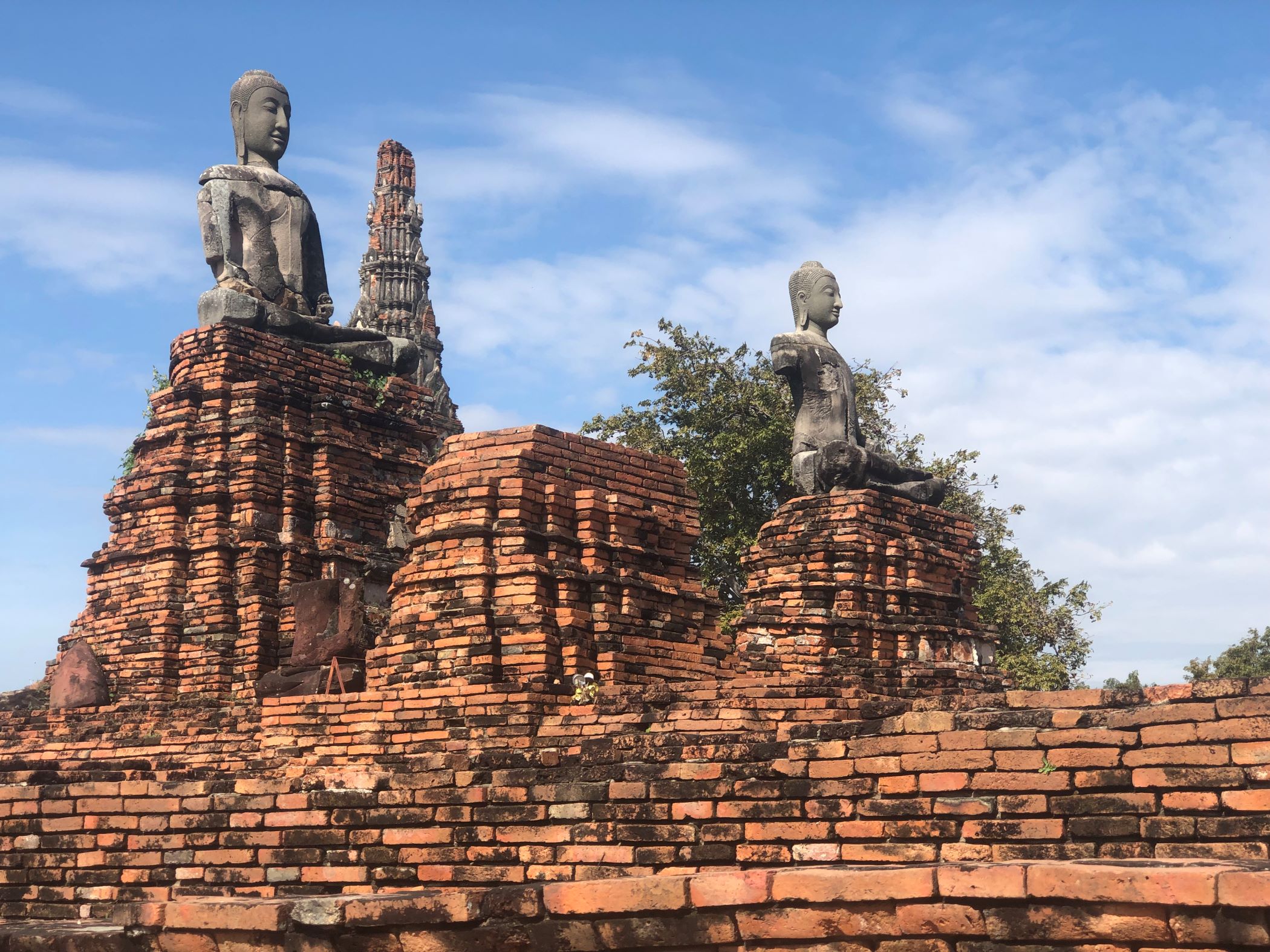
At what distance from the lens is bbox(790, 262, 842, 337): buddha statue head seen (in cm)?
1688

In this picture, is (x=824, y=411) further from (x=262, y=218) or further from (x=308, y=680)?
(x=308, y=680)

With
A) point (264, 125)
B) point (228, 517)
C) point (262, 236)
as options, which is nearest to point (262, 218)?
point (262, 236)

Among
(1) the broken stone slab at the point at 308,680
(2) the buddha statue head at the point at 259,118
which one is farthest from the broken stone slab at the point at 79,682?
(2) the buddha statue head at the point at 259,118

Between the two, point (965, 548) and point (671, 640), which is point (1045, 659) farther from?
point (671, 640)

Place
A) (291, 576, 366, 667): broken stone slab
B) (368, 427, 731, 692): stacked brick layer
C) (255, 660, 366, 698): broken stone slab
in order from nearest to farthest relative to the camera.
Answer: (368, 427, 731, 692): stacked brick layer, (255, 660, 366, 698): broken stone slab, (291, 576, 366, 667): broken stone slab

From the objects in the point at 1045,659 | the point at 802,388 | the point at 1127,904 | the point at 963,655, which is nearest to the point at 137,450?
the point at 802,388

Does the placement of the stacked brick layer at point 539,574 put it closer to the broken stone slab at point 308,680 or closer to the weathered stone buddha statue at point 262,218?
the broken stone slab at point 308,680

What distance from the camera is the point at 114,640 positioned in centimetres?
1393

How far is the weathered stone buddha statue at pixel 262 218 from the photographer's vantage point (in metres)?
15.3

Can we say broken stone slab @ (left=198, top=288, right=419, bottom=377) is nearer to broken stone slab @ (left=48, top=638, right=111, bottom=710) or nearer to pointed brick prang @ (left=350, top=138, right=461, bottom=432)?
broken stone slab @ (left=48, top=638, right=111, bottom=710)

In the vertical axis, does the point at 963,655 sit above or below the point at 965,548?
below

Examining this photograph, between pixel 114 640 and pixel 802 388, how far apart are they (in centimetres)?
762

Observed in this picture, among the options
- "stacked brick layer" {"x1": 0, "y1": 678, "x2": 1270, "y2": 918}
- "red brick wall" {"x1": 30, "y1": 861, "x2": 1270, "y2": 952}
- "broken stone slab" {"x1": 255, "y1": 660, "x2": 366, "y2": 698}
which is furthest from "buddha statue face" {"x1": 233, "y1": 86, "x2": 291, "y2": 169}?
"red brick wall" {"x1": 30, "y1": 861, "x2": 1270, "y2": 952}

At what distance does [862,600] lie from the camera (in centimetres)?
1464
